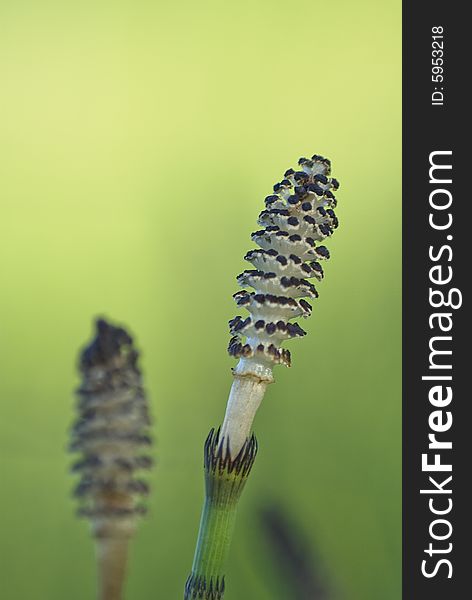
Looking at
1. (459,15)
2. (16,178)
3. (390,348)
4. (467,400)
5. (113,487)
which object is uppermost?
(459,15)

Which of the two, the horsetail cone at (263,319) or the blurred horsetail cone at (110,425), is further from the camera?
the horsetail cone at (263,319)

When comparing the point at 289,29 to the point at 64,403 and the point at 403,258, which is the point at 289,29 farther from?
the point at 64,403

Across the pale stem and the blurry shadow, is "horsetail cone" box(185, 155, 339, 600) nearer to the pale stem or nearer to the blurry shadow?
the pale stem

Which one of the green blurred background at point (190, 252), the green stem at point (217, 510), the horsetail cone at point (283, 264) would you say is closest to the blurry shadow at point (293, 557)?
the green blurred background at point (190, 252)

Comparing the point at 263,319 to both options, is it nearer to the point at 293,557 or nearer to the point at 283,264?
the point at 283,264

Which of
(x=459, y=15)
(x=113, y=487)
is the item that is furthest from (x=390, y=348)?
(x=113, y=487)

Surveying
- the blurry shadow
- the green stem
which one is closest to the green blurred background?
the blurry shadow

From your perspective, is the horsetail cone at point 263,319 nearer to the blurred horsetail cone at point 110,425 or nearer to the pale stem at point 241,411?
the pale stem at point 241,411

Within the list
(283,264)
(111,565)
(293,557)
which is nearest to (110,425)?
(111,565)
